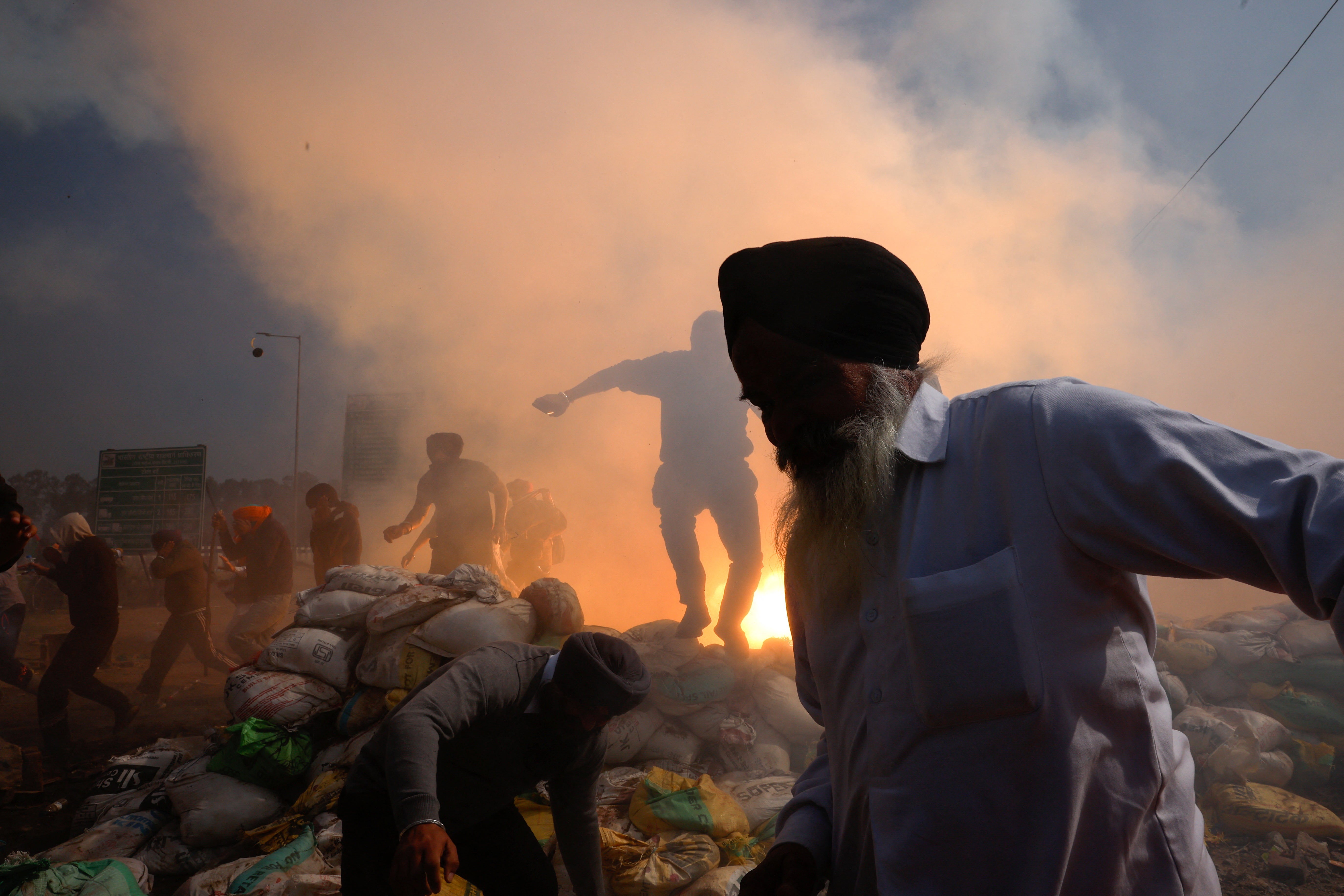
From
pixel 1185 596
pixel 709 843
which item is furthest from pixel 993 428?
pixel 1185 596

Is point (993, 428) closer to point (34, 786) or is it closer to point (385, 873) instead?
point (385, 873)

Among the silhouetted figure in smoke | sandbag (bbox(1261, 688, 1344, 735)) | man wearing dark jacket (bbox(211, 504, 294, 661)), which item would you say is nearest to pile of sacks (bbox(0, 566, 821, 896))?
the silhouetted figure in smoke

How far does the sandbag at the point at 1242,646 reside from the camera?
4.76 meters

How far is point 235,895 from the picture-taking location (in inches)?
98.4

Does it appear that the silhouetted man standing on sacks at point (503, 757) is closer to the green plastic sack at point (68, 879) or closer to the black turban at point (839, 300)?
the green plastic sack at point (68, 879)

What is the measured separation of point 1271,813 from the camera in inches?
138

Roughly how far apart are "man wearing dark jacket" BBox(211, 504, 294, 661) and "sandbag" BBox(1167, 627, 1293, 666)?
7.61 metres

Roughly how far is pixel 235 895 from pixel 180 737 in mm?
2969

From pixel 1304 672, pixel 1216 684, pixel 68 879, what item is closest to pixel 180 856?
pixel 68 879

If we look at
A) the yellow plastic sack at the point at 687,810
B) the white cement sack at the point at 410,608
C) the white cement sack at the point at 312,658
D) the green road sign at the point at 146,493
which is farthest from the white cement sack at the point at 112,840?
the green road sign at the point at 146,493

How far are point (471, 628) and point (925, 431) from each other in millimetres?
3280

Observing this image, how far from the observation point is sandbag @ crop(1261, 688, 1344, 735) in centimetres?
423

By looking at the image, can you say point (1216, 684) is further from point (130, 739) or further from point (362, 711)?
point (130, 739)

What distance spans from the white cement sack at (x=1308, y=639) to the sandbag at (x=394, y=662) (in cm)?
607
